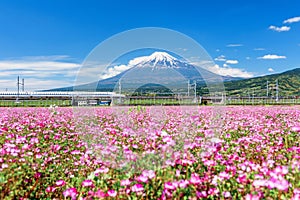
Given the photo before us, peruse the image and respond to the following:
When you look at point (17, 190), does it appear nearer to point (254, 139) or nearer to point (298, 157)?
point (298, 157)

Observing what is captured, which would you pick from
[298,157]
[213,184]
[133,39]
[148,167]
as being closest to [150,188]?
[148,167]

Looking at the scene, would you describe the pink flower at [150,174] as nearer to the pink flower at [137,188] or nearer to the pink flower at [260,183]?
the pink flower at [137,188]

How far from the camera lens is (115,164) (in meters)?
3.04

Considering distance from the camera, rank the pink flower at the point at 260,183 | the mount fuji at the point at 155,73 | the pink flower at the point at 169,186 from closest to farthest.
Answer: the pink flower at the point at 260,183
the pink flower at the point at 169,186
the mount fuji at the point at 155,73

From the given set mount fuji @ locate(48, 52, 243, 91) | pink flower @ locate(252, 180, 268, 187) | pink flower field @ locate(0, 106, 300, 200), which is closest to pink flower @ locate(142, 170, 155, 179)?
pink flower field @ locate(0, 106, 300, 200)

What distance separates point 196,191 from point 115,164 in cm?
88

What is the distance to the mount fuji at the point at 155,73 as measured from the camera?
7.09 metres

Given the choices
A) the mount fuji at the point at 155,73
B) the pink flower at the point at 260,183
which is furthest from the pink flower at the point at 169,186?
the mount fuji at the point at 155,73

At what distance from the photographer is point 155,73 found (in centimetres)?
1044

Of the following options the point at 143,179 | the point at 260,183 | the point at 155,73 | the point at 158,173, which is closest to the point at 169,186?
the point at 143,179

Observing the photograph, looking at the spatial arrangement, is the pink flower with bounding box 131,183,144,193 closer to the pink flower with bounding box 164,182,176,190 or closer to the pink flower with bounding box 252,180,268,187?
the pink flower with bounding box 164,182,176,190

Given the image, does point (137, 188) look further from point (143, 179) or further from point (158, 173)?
point (158, 173)

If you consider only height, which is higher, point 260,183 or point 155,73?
point 155,73

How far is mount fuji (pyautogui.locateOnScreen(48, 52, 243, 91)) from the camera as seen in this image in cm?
709
